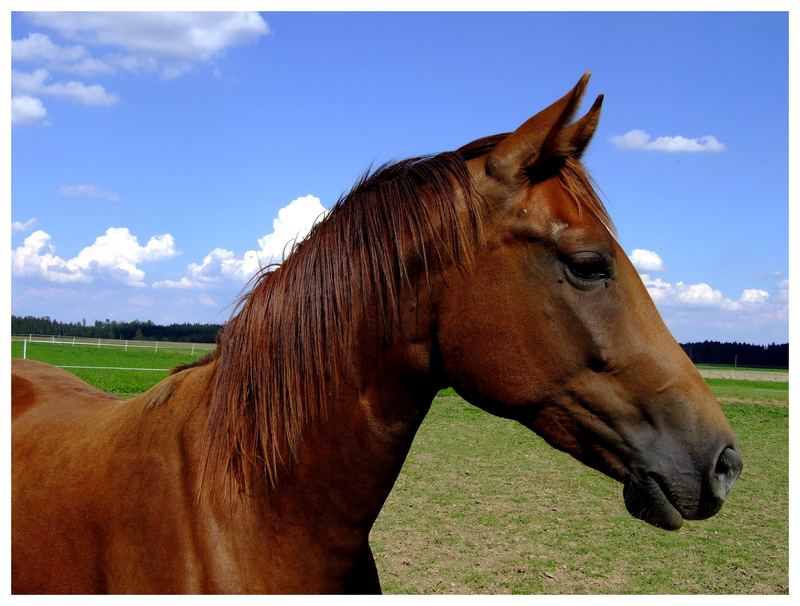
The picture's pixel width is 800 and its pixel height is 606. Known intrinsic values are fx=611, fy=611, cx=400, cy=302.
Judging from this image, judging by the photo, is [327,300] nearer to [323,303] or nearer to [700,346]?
[323,303]

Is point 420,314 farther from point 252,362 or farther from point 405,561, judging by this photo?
point 405,561

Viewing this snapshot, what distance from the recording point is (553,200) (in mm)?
1898

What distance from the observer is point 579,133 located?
1.94 metres

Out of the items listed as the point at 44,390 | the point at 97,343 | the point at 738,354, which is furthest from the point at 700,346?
the point at 44,390

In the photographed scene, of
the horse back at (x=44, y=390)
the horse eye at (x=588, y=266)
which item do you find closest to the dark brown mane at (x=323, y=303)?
the horse eye at (x=588, y=266)

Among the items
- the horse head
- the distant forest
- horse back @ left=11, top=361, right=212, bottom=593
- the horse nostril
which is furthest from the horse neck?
the distant forest

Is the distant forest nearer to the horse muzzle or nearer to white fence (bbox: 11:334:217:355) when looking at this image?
white fence (bbox: 11:334:217:355)

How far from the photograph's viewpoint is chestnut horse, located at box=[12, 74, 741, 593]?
1.81m

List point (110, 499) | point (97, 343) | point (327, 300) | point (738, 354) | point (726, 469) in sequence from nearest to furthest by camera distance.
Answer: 1. point (726, 469)
2. point (327, 300)
3. point (110, 499)
4. point (97, 343)
5. point (738, 354)

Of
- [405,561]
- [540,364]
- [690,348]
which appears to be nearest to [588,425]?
[540,364]

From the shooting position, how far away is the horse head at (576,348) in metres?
1.77

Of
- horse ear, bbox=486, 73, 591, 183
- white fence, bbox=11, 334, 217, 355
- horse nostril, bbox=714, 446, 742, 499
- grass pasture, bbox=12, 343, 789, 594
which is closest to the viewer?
horse nostril, bbox=714, 446, 742, 499

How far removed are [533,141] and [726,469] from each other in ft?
3.64

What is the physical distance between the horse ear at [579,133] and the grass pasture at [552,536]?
14.0 feet
